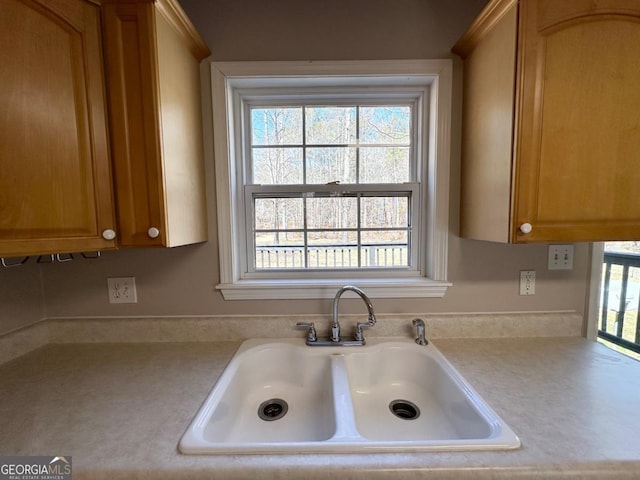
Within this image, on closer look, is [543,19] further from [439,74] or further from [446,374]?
[446,374]

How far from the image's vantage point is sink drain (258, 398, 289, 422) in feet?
3.26

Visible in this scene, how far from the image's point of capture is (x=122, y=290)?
1240 millimetres

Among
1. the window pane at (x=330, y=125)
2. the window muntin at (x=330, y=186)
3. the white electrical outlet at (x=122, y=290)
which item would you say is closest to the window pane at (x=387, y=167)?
the window muntin at (x=330, y=186)

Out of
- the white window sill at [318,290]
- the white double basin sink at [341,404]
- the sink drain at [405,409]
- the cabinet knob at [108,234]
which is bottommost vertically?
the sink drain at [405,409]

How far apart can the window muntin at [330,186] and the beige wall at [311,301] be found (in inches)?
8.8

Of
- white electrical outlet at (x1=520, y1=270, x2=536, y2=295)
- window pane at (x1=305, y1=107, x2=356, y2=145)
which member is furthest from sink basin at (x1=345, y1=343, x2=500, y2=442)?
window pane at (x1=305, y1=107, x2=356, y2=145)

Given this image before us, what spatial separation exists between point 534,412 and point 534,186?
69 centimetres

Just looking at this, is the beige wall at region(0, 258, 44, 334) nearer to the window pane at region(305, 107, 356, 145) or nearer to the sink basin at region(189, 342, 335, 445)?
the sink basin at region(189, 342, 335, 445)

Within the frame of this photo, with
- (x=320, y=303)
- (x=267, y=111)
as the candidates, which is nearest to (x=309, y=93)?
(x=267, y=111)

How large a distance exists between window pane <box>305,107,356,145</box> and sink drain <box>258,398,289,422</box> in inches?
47.4

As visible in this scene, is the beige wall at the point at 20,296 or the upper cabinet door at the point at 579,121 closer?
the upper cabinet door at the point at 579,121

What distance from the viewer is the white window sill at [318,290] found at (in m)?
1.24

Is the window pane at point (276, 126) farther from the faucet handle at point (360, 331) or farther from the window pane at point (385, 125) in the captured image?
the faucet handle at point (360, 331)

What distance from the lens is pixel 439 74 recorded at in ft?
3.86
